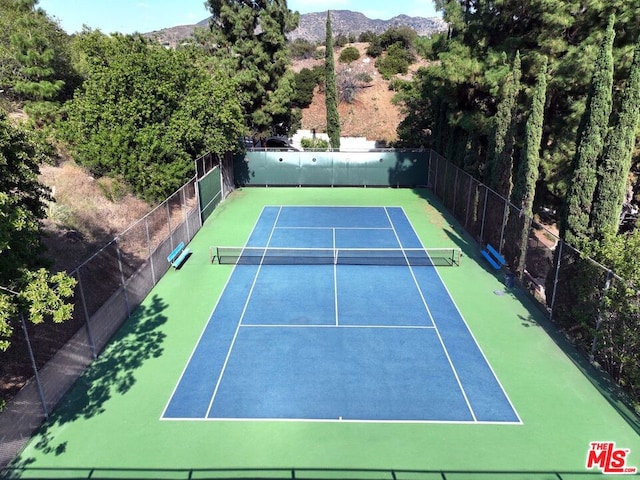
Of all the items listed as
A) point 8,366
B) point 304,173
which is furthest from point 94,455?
point 304,173

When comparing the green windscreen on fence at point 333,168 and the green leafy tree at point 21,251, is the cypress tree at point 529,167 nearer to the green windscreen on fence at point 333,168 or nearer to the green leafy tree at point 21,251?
the green leafy tree at point 21,251

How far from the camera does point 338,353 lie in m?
12.5

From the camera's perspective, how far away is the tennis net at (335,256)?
60.4 feet

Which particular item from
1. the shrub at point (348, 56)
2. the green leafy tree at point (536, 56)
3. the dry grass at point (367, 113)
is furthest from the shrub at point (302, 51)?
the green leafy tree at point (536, 56)

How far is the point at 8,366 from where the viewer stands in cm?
1140

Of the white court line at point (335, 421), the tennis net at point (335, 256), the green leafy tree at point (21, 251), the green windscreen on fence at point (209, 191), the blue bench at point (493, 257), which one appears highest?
the green leafy tree at point (21, 251)

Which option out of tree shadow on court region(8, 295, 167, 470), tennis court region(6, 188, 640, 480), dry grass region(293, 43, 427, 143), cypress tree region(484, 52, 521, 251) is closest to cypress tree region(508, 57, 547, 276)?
cypress tree region(484, 52, 521, 251)

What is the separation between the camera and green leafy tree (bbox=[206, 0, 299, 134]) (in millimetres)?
32750

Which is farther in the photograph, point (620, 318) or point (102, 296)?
point (102, 296)

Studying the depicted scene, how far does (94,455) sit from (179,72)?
19099mm

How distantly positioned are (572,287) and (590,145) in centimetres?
405

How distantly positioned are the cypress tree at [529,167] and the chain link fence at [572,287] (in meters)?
0.05

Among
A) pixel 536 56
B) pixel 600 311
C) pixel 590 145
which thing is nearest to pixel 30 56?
pixel 536 56

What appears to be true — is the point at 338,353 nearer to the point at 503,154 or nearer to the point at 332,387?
the point at 332,387
